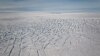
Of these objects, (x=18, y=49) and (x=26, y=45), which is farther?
(x=26, y=45)

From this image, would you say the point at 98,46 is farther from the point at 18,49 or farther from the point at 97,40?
the point at 18,49

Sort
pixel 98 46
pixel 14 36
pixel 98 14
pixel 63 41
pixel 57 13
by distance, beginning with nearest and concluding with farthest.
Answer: pixel 98 46 < pixel 63 41 < pixel 14 36 < pixel 98 14 < pixel 57 13

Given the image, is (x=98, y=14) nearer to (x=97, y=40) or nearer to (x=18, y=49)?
(x=97, y=40)

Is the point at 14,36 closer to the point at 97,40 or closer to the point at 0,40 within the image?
the point at 0,40

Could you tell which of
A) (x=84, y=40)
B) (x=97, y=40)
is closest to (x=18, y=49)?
(x=84, y=40)

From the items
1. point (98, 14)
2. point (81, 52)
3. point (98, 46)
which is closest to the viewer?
point (81, 52)

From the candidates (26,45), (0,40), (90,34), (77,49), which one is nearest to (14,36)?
(0,40)

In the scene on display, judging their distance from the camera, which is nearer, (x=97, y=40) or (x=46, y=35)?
(x=97, y=40)

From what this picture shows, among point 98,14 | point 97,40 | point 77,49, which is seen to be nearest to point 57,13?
point 98,14

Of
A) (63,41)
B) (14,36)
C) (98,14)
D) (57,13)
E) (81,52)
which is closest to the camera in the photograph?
(81,52)
